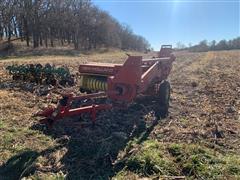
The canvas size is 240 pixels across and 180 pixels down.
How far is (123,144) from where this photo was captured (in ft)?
19.4

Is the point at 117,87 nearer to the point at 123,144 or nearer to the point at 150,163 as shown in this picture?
the point at 123,144

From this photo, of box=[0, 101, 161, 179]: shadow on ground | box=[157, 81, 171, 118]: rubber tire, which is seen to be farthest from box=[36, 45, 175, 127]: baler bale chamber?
box=[0, 101, 161, 179]: shadow on ground

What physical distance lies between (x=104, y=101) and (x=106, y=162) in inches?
151

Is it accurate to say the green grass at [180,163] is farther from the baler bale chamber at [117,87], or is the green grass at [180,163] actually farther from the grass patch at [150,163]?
the baler bale chamber at [117,87]

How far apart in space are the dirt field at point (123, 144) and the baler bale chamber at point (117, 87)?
369 mm

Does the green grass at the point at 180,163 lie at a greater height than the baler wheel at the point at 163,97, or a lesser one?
lesser

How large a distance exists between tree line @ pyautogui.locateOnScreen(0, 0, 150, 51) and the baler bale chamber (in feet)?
128

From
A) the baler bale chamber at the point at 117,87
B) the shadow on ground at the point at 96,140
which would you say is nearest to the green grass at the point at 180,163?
the shadow on ground at the point at 96,140

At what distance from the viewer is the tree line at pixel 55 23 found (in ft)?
151

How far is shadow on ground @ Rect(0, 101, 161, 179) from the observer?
16.3 ft

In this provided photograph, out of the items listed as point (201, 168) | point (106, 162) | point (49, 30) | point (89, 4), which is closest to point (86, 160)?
point (106, 162)

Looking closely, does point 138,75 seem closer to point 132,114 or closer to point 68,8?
point 132,114

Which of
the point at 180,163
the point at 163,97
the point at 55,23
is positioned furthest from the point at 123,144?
the point at 55,23

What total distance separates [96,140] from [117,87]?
4.90 ft
